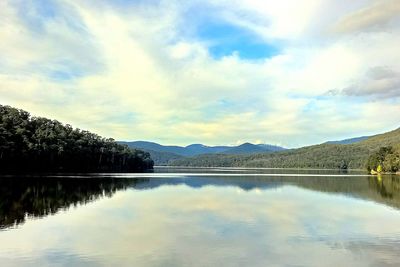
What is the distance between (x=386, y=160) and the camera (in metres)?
128

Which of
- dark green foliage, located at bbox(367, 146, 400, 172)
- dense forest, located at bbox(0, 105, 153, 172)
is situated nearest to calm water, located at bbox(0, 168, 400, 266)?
dense forest, located at bbox(0, 105, 153, 172)

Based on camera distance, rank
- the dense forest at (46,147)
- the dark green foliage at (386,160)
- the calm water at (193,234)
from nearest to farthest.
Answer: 1. the calm water at (193,234)
2. the dense forest at (46,147)
3. the dark green foliage at (386,160)

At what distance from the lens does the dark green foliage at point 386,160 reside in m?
124

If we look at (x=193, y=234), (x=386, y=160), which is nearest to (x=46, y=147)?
(x=193, y=234)

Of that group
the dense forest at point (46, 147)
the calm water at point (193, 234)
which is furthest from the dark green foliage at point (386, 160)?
the calm water at point (193, 234)

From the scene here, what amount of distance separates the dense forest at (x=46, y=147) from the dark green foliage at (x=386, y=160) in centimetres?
8205

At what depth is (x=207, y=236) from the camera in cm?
2141

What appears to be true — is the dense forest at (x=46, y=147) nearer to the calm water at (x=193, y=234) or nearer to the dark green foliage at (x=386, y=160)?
the calm water at (x=193, y=234)

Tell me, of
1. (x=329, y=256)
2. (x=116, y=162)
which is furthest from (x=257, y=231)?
(x=116, y=162)

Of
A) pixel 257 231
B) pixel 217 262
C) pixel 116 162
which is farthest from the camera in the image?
pixel 116 162

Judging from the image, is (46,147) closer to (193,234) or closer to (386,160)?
(193,234)

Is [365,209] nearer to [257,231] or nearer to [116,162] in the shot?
[257,231]

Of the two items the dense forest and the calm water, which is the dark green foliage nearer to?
the dense forest

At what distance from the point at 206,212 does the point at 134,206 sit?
22.3 ft
